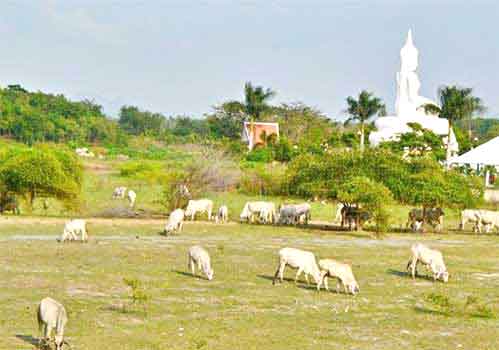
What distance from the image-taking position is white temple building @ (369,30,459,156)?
86.5m

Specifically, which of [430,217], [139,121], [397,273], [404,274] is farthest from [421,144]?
[139,121]

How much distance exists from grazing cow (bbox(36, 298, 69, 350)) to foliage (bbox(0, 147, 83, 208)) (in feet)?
85.7

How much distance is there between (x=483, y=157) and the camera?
7144 centimetres

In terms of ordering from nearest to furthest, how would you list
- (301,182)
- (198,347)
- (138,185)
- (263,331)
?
1. (198,347)
2. (263,331)
3. (301,182)
4. (138,185)

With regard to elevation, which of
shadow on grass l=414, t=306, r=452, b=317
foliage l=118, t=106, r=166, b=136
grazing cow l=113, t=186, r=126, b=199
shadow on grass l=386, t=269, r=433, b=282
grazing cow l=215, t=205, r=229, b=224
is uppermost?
foliage l=118, t=106, r=166, b=136

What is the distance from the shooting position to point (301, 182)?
43156mm

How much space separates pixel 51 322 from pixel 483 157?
61789 mm

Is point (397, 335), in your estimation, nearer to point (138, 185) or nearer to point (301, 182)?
point (301, 182)

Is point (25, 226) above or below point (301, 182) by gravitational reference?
below

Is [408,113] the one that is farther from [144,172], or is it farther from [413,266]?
[413,266]

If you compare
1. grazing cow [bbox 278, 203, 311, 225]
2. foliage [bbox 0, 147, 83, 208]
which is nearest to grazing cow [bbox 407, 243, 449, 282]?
grazing cow [bbox 278, 203, 311, 225]

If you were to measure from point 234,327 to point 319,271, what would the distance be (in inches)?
222

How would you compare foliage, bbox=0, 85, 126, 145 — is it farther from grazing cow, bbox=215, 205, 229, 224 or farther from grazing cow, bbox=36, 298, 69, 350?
grazing cow, bbox=36, 298, 69, 350

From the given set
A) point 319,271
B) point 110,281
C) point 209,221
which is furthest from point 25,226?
point 319,271
